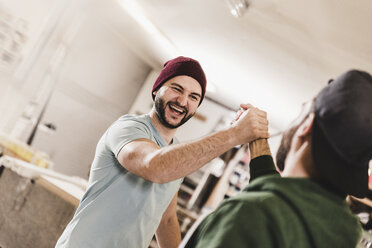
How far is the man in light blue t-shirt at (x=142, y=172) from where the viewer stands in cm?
101

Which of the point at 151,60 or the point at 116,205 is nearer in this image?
the point at 116,205

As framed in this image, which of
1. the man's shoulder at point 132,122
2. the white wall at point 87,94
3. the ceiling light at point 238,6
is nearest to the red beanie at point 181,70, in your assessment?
the man's shoulder at point 132,122

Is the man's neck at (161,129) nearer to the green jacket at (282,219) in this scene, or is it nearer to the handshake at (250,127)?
the handshake at (250,127)

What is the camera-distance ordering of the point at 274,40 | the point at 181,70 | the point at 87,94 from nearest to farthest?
the point at 181,70
the point at 274,40
the point at 87,94

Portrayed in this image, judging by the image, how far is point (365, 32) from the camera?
2785 millimetres

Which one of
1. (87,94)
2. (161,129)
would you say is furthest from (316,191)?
(87,94)

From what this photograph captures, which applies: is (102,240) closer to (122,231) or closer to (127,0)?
(122,231)

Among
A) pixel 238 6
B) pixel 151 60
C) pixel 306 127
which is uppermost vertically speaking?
pixel 238 6

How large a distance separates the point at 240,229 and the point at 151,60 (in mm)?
7677

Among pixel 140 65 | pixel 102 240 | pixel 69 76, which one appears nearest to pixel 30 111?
pixel 69 76

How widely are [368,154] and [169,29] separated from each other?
4653mm

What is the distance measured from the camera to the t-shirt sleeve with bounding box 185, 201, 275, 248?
655mm

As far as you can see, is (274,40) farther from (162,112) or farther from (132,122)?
(132,122)

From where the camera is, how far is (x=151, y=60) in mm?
7914
